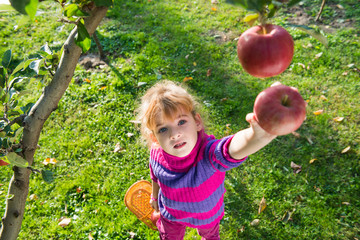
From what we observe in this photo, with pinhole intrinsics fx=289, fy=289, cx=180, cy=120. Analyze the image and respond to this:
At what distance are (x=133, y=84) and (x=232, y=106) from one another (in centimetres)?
136

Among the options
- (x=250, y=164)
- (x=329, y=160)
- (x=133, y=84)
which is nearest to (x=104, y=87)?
(x=133, y=84)

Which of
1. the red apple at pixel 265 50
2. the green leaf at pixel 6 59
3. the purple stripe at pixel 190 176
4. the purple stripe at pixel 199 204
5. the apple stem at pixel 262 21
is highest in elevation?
the apple stem at pixel 262 21

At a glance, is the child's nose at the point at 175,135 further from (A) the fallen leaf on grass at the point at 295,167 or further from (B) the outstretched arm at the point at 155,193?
(A) the fallen leaf on grass at the point at 295,167

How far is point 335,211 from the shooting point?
254 cm

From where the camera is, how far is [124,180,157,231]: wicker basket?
8.52 ft

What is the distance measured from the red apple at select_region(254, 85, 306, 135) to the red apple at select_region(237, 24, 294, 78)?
0.11 meters

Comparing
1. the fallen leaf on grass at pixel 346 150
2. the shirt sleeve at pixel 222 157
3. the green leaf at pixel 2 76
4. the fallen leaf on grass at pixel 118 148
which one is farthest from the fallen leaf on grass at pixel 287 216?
the green leaf at pixel 2 76

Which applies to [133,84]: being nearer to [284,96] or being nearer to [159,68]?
[159,68]

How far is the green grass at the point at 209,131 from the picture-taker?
2.63 meters

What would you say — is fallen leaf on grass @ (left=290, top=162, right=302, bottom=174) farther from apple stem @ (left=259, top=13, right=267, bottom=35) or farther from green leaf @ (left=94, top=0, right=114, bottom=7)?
green leaf @ (left=94, top=0, right=114, bottom=7)

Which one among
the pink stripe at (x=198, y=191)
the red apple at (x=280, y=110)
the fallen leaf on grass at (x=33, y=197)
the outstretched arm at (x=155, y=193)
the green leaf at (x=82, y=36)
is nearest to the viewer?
the red apple at (x=280, y=110)

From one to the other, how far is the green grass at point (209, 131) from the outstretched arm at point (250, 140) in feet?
5.02

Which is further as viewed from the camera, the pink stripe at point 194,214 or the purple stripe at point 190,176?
the pink stripe at point 194,214

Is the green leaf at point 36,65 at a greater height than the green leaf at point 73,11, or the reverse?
the green leaf at point 73,11
